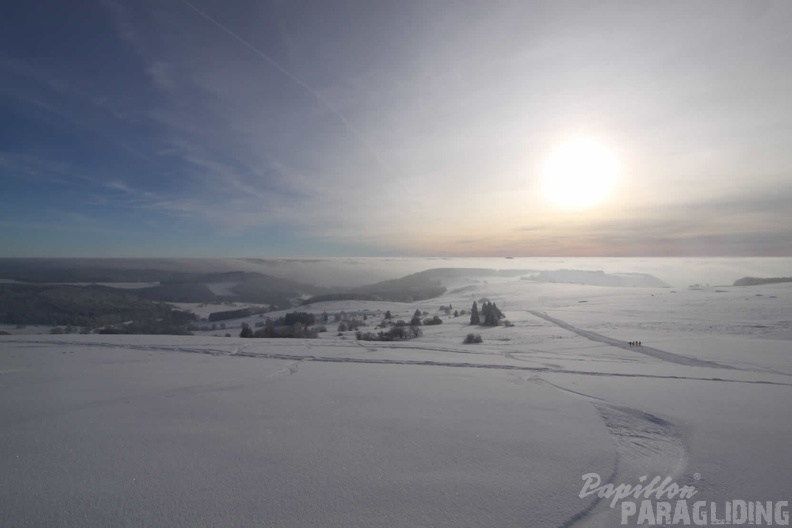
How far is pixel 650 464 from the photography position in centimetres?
302

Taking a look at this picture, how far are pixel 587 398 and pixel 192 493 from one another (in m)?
4.62

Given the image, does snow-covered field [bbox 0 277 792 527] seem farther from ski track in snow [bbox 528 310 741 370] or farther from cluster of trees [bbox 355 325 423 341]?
cluster of trees [bbox 355 325 423 341]

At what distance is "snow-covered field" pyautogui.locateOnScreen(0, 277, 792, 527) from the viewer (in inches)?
94.1

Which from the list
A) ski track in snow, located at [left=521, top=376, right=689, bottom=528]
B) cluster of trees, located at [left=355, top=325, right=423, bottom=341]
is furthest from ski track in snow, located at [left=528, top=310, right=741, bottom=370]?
cluster of trees, located at [left=355, top=325, right=423, bottom=341]

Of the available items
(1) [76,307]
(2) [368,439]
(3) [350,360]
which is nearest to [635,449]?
(2) [368,439]

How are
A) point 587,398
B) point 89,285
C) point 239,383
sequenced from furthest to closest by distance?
point 89,285 < point 239,383 < point 587,398

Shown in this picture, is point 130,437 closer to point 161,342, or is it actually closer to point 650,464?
point 650,464

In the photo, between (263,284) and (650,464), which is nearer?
(650,464)

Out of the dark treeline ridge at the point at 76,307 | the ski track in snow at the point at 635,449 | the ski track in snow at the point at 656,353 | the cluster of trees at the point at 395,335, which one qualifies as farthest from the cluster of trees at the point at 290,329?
the ski track in snow at the point at 635,449

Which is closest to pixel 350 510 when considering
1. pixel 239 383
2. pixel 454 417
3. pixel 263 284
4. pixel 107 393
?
pixel 454 417

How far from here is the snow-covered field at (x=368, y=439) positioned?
239 cm

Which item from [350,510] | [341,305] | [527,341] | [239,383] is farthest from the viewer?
[341,305]

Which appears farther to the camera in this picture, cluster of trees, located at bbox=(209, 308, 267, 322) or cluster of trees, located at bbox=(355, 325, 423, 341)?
cluster of trees, located at bbox=(209, 308, 267, 322)

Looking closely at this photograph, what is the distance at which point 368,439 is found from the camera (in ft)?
11.2
